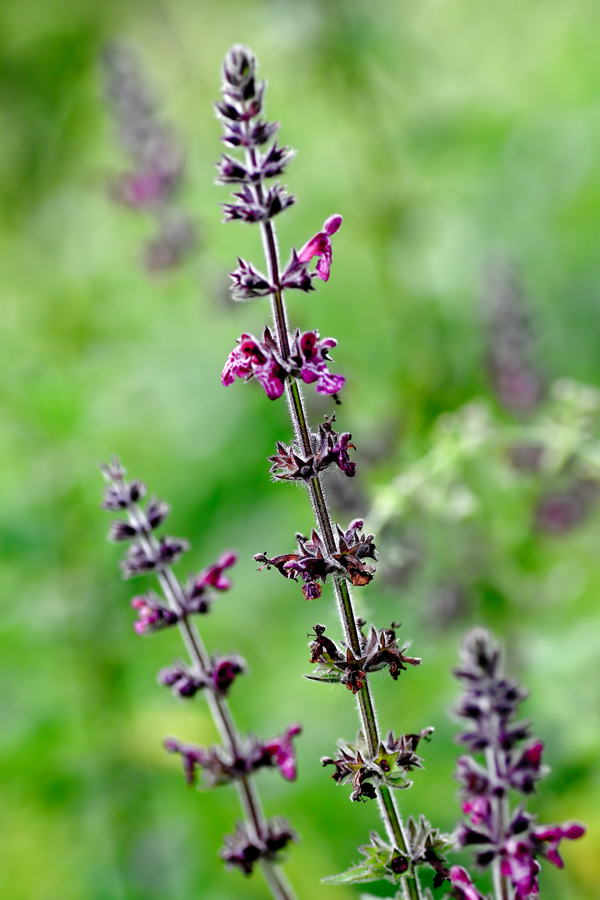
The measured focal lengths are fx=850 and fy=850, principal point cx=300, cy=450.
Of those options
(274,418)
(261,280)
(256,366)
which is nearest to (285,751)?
(256,366)

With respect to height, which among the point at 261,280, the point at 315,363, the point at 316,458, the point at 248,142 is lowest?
the point at 316,458

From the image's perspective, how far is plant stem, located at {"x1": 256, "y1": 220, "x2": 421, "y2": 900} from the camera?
1.35 m

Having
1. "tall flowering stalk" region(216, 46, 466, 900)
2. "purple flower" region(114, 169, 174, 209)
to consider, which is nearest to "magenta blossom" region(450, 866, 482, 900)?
"tall flowering stalk" region(216, 46, 466, 900)

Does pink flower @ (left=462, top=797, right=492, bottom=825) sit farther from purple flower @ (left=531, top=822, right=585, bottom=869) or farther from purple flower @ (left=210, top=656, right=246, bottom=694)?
purple flower @ (left=210, top=656, right=246, bottom=694)

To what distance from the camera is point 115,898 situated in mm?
2863

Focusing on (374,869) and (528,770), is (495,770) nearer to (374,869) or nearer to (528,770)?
(528,770)

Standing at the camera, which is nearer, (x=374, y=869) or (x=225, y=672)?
(x=374, y=869)

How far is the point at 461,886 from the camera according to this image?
1430 mm

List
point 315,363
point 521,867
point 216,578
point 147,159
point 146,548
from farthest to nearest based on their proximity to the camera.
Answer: point 147,159, point 216,578, point 146,548, point 521,867, point 315,363

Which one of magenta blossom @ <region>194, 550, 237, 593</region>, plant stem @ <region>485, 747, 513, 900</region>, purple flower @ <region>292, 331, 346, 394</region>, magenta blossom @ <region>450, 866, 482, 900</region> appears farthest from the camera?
magenta blossom @ <region>194, 550, 237, 593</region>

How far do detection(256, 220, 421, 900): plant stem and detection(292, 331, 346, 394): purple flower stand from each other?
25mm

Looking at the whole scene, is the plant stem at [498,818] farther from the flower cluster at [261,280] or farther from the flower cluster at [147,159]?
the flower cluster at [147,159]

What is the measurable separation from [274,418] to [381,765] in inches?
101

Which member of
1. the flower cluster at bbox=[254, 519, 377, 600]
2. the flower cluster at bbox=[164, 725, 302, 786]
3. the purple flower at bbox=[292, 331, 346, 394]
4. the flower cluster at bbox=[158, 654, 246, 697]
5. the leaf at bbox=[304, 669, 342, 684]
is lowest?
the leaf at bbox=[304, 669, 342, 684]
